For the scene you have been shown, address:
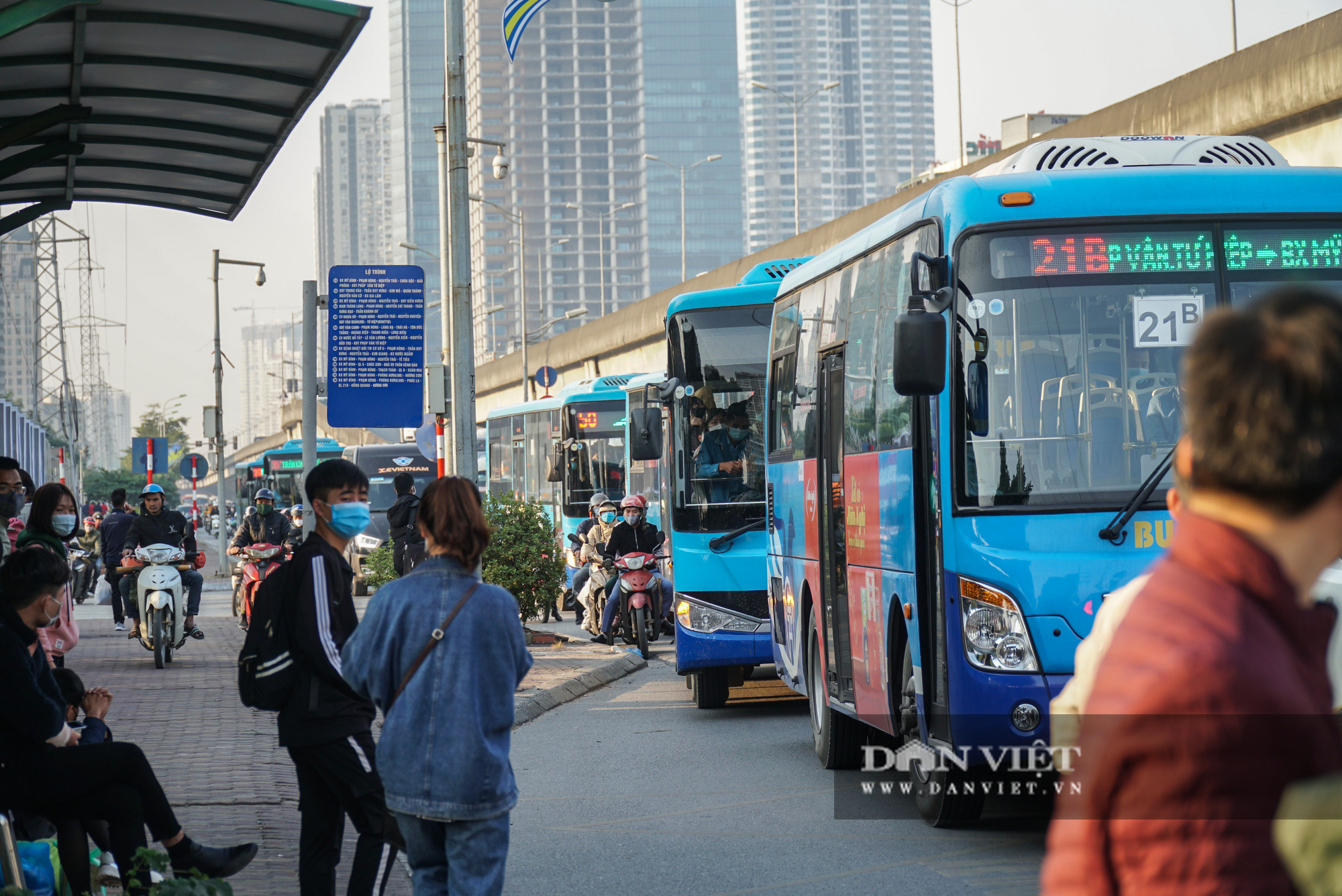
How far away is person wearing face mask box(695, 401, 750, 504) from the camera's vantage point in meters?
12.9

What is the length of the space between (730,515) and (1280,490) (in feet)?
36.4

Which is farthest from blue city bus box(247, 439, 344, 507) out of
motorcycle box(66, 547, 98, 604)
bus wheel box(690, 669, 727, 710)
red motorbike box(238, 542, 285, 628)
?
bus wheel box(690, 669, 727, 710)

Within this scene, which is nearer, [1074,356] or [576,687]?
[1074,356]

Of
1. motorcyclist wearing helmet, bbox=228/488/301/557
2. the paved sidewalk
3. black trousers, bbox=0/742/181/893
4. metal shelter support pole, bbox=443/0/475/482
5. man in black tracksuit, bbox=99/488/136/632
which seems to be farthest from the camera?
man in black tracksuit, bbox=99/488/136/632

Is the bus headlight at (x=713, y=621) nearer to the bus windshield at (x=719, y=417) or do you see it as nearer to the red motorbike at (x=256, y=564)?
the bus windshield at (x=719, y=417)

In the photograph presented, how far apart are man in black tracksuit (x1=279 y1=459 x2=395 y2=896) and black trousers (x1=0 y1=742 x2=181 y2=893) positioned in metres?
0.65

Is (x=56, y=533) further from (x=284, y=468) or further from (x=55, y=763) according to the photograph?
(x=284, y=468)

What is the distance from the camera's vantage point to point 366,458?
3456 cm

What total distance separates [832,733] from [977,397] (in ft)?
10.8

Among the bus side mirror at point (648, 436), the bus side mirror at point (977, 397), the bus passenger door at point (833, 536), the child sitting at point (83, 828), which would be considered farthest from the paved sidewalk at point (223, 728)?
the bus side mirror at point (977, 397)

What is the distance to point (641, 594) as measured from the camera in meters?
16.6

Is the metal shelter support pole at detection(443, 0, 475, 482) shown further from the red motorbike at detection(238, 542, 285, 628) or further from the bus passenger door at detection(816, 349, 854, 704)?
the bus passenger door at detection(816, 349, 854, 704)

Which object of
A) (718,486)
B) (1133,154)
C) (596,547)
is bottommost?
(596,547)

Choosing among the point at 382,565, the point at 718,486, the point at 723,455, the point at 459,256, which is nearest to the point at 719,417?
the point at 723,455
